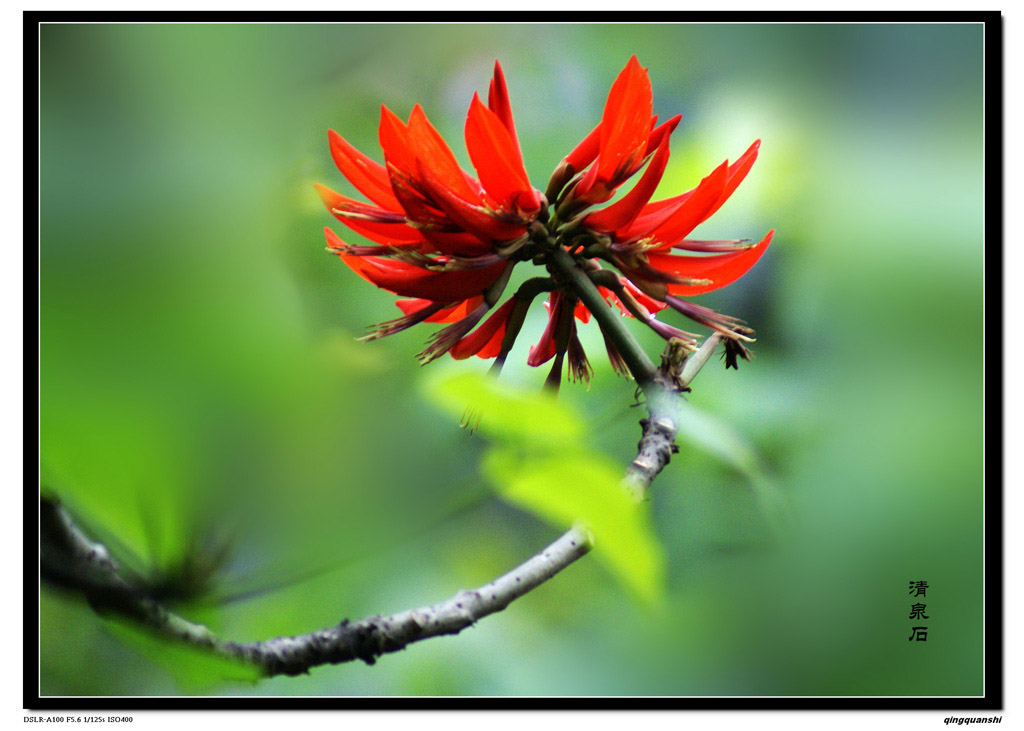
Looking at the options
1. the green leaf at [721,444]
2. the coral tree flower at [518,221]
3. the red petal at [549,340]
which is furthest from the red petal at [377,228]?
the green leaf at [721,444]

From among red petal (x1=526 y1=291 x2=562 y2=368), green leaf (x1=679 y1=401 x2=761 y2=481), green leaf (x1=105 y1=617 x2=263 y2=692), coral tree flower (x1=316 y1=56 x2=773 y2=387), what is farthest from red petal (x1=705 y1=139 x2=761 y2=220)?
green leaf (x1=105 y1=617 x2=263 y2=692)

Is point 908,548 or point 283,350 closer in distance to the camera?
point 283,350

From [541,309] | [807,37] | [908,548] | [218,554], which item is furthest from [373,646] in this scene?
[807,37]

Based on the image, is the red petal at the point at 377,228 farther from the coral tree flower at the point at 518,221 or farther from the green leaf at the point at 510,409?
the green leaf at the point at 510,409

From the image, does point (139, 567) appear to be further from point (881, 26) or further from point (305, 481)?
point (881, 26)

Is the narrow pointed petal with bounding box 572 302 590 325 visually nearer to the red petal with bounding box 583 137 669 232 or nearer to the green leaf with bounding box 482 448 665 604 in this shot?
the red petal with bounding box 583 137 669 232

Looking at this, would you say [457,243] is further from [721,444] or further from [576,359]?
[721,444]
